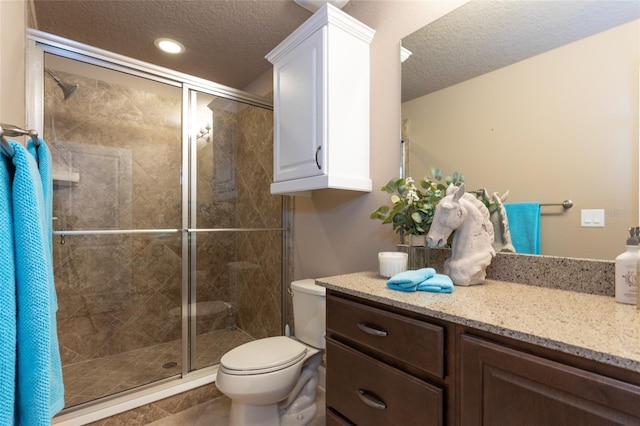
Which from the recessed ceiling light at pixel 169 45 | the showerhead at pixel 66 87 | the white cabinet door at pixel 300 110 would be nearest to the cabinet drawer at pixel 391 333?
the white cabinet door at pixel 300 110

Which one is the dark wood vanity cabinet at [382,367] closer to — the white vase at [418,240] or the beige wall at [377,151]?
the white vase at [418,240]

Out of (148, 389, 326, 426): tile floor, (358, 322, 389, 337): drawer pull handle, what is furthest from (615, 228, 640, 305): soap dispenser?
(148, 389, 326, 426): tile floor

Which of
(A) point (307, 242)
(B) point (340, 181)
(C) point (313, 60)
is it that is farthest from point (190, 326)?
(C) point (313, 60)

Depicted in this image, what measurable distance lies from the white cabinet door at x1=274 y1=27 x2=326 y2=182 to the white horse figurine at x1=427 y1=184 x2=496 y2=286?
67 centimetres

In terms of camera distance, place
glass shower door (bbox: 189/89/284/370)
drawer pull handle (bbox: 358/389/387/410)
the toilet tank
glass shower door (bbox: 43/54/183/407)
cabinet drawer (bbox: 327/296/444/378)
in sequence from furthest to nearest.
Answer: glass shower door (bbox: 189/89/284/370)
glass shower door (bbox: 43/54/183/407)
the toilet tank
drawer pull handle (bbox: 358/389/387/410)
cabinet drawer (bbox: 327/296/444/378)

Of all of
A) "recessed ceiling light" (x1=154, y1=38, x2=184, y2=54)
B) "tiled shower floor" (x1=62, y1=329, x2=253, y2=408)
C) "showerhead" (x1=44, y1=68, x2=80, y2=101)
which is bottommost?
"tiled shower floor" (x1=62, y1=329, x2=253, y2=408)

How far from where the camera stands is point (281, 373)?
4.80ft

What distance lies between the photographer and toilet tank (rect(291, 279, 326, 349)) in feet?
5.49

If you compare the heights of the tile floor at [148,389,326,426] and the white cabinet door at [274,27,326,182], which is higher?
the white cabinet door at [274,27,326,182]

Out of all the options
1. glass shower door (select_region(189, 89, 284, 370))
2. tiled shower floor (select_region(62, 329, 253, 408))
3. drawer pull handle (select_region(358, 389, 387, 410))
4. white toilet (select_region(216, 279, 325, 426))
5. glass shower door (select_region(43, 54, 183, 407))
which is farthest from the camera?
glass shower door (select_region(189, 89, 284, 370))

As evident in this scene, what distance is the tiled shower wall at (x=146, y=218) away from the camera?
2.19 m

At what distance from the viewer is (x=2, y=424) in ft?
1.59

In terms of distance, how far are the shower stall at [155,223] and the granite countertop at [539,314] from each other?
158 centimetres

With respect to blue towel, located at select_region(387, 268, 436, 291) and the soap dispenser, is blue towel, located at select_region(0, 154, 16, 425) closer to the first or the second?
blue towel, located at select_region(387, 268, 436, 291)
